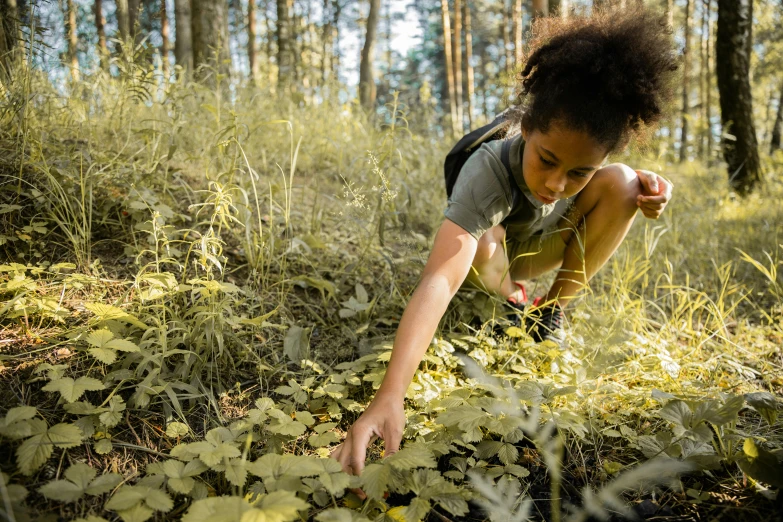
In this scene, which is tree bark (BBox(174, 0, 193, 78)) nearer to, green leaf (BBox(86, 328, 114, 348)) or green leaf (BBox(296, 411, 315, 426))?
green leaf (BBox(86, 328, 114, 348))

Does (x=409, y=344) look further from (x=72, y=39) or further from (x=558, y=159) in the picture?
(x=72, y=39)

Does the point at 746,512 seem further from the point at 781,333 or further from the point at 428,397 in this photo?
the point at 781,333

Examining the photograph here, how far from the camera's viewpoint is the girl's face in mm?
1694

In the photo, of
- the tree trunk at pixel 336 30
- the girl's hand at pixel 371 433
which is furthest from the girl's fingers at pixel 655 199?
the tree trunk at pixel 336 30

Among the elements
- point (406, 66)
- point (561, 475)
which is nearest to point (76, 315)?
point (561, 475)

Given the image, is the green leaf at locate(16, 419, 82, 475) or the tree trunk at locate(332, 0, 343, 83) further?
the tree trunk at locate(332, 0, 343, 83)

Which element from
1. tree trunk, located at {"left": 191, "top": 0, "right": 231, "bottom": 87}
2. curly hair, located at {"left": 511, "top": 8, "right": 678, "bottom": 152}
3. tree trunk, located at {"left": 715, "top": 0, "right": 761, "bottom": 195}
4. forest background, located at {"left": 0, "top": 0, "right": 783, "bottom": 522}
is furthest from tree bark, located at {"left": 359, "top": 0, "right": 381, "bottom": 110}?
curly hair, located at {"left": 511, "top": 8, "right": 678, "bottom": 152}

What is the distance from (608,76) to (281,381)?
5.32ft

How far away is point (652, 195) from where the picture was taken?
7.27ft

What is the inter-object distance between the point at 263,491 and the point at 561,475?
2.91 ft

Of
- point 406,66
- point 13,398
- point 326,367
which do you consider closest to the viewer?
point 13,398

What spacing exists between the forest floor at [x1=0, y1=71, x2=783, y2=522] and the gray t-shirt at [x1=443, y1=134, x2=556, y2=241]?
0.35 metres

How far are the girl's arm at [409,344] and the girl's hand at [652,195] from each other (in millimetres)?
959

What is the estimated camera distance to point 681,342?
2418 millimetres
